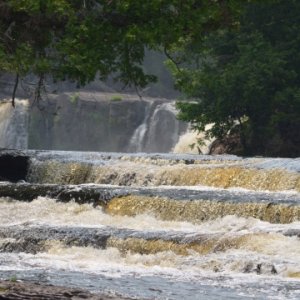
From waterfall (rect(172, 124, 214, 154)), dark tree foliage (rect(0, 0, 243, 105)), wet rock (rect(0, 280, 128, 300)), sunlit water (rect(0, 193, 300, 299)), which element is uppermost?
dark tree foliage (rect(0, 0, 243, 105))

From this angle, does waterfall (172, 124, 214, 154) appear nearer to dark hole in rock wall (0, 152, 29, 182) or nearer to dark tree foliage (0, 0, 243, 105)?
dark hole in rock wall (0, 152, 29, 182)

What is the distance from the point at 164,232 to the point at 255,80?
775 inches

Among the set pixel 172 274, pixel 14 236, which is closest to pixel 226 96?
pixel 14 236

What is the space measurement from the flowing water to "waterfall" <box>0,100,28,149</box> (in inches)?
1029

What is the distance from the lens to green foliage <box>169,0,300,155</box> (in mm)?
34438

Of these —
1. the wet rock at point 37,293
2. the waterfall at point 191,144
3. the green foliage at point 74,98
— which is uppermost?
the green foliage at point 74,98

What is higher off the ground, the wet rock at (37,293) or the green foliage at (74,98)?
the green foliage at (74,98)

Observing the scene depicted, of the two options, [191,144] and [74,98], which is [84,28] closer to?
[191,144]

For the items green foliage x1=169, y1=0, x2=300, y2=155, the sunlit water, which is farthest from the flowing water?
green foliage x1=169, y1=0, x2=300, y2=155

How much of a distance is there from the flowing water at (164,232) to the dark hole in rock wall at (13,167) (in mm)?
3034

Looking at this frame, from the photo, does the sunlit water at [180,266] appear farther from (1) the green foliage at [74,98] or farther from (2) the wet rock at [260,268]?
(1) the green foliage at [74,98]

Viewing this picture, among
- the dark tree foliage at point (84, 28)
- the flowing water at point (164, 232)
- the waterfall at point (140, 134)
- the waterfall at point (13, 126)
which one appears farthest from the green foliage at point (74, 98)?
the dark tree foliage at point (84, 28)

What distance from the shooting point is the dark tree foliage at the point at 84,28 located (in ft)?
46.9

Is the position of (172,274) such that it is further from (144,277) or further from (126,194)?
(126,194)
